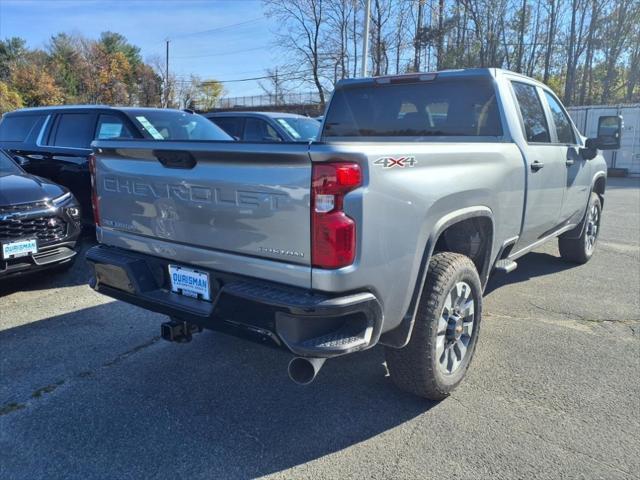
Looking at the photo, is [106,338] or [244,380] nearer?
[244,380]

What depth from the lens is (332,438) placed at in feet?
9.25

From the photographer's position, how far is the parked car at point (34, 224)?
477 centimetres

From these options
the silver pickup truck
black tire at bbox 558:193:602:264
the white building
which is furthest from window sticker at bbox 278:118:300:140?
the white building

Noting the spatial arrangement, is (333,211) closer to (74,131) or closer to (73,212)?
(73,212)

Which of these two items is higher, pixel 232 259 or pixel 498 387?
pixel 232 259

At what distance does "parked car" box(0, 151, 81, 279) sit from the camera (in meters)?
4.77

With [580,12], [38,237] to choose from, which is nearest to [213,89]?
[580,12]

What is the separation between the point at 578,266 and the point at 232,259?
523 cm

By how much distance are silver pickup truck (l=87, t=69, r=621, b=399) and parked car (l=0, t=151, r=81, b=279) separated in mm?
1954

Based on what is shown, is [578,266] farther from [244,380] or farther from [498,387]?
[244,380]

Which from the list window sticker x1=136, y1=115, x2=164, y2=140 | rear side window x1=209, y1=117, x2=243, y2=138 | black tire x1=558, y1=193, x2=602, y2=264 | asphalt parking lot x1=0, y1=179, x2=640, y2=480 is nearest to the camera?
asphalt parking lot x1=0, y1=179, x2=640, y2=480

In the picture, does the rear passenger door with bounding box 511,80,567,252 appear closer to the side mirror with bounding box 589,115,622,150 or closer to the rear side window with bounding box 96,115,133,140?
the side mirror with bounding box 589,115,622,150

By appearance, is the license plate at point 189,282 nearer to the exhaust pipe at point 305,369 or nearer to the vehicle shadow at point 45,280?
the exhaust pipe at point 305,369

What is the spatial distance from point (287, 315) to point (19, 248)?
3.62m
